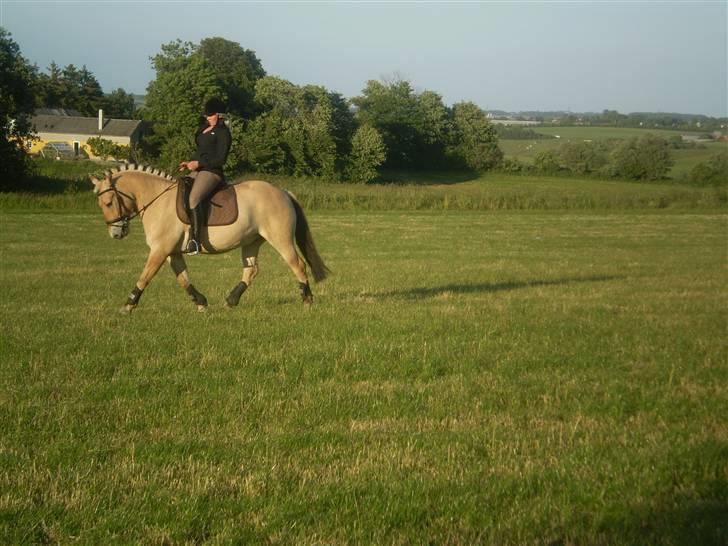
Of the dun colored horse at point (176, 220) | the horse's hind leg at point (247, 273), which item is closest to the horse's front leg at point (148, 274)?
the dun colored horse at point (176, 220)

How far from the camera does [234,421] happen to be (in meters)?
6.89

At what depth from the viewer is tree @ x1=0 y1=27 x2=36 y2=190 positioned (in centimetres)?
5269

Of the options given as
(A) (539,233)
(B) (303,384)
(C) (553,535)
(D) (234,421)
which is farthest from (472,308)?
(A) (539,233)

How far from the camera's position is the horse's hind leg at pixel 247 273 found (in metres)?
13.4

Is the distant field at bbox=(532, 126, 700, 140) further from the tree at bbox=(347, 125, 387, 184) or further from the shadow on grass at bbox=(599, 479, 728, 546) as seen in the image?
the shadow on grass at bbox=(599, 479, 728, 546)

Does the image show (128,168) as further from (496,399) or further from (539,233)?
(539,233)

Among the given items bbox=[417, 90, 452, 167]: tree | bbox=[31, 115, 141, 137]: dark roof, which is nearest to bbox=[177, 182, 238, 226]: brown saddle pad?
bbox=[31, 115, 141, 137]: dark roof

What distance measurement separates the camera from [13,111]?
54.1 m

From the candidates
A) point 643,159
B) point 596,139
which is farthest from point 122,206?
point 596,139

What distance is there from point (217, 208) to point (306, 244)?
1.78 meters

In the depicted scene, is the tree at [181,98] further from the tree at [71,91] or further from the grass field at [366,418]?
the grass field at [366,418]

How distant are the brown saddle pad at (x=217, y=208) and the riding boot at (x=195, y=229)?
0.33 feet

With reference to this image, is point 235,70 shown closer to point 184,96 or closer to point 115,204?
point 184,96

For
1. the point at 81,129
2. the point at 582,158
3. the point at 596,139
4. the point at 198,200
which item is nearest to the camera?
the point at 198,200
